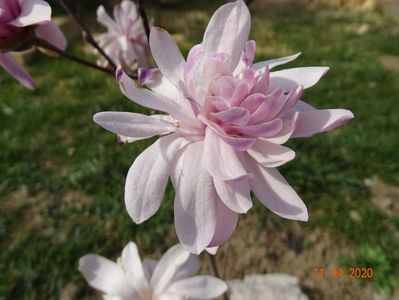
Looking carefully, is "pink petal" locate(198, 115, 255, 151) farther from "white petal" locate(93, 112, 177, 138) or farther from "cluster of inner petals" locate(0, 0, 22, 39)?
"cluster of inner petals" locate(0, 0, 22, 39)

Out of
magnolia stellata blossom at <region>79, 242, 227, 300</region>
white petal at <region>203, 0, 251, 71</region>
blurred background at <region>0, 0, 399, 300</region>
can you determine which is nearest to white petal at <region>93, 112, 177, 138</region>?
white petal at <region>203, 0, 251, 71</region>

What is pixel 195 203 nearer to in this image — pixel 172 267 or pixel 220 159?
pixel 220 159

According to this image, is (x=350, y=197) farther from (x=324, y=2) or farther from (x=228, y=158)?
(x=324, y=2)

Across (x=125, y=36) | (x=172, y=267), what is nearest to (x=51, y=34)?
(x=172, y=267)

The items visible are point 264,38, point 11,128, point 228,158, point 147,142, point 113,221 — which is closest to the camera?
point 228,158

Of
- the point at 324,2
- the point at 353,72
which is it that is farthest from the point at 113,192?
the point at 324,2
